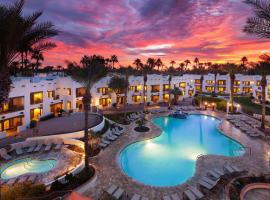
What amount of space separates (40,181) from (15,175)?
2853mm

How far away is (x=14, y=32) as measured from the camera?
7863mm

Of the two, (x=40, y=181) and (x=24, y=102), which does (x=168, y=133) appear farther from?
(x=24, y=102)

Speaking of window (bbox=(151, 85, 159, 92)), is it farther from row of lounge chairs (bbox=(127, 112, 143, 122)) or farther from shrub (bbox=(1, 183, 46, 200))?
shrub (bbox=(1, 183, 46, 200))

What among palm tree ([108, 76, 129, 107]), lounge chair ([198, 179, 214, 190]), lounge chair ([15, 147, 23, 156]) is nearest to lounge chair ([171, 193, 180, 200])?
lounge chair ([198, 179, 214, 190])

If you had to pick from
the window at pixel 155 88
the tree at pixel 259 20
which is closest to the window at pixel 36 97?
the window at pixel 155 88

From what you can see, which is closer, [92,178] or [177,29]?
[92,178]

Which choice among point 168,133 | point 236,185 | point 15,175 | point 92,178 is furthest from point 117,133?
point 236,185

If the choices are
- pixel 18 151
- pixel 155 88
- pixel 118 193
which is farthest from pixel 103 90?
pixel 118 193

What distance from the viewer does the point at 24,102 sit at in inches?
1024

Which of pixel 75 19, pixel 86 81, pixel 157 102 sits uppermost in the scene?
pixel 75 19

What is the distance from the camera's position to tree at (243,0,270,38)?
8.71 m

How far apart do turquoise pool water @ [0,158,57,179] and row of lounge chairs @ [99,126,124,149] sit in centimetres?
541

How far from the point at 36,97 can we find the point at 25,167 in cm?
1591

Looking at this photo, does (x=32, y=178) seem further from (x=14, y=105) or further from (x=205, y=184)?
(x=14, y=105)
